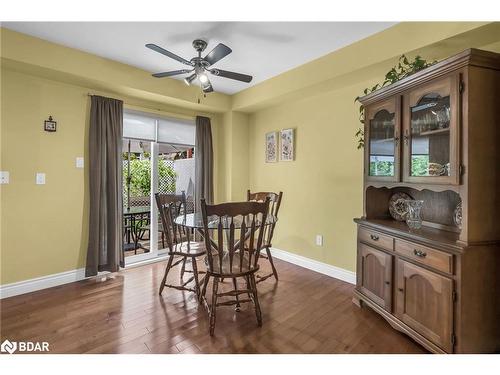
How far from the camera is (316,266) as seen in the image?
Answer: 333 centimetres

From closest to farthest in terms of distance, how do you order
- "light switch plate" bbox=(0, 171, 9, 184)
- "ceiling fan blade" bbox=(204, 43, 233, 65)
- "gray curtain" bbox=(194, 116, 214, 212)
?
"ceiling fan blade" bbox=(204, 43, 233, 65) → "light switch plate" bbox=(0, 171, 9, 184) → "gray curtain" bbox=(194, 116, 214, 212)

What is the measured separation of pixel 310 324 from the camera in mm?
2096

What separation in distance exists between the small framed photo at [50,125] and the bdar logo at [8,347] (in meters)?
2.02

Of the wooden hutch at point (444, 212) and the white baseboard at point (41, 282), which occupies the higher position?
the wooden hutch at point (444, 212)

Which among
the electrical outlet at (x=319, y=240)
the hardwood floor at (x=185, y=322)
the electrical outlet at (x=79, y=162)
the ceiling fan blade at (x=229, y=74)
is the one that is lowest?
the hardwood floor at (x=185, y=322)

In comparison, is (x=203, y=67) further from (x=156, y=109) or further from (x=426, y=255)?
(x=426, y=255)

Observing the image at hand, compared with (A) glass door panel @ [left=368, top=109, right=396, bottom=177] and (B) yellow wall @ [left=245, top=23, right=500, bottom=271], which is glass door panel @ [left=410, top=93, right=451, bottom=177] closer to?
(A) glass door panel @ [left=368, top=109, right=396, bottom=177]

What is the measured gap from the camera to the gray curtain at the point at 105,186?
304 centimetres

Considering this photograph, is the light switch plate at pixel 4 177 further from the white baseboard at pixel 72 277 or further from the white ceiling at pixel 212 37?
the white ceiling at pixel 212 37

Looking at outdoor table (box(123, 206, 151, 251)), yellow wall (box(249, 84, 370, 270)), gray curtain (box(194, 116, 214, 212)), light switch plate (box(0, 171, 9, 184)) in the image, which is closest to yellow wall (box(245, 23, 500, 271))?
yellow wall (box(249, 84, 370, 270))

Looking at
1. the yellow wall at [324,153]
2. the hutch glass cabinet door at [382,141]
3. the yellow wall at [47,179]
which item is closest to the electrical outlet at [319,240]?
the yellow wall at [324,153]

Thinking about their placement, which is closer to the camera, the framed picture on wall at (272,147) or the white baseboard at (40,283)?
the white baseboard at (40,283)

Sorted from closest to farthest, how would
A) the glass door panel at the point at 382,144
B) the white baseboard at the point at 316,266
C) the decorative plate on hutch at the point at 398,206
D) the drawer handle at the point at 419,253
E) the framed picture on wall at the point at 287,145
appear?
the drawer handle at the point at 419,253 → the glass door panel at the point at 382,144 → the decorative plate on hutch at the point at 398,206 → the white baseboard at the point at 316,266 → the framed picture on wall at the point at 287,145

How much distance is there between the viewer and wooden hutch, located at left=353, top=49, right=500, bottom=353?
1.55 m
